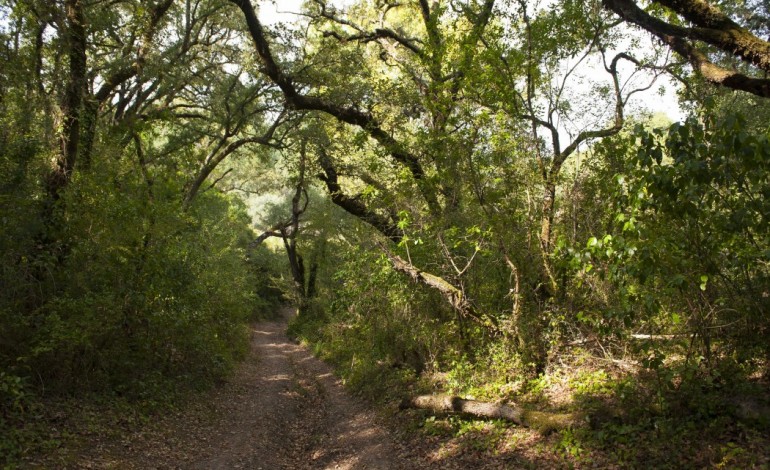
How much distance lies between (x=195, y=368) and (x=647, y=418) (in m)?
10.5

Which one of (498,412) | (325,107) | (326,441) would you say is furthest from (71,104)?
(498,412)

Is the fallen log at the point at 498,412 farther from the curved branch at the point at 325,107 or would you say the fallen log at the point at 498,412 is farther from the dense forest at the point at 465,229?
the curved branch at the point at 325,107

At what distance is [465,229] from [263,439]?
19.3ft

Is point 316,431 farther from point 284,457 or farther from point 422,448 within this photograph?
point 422,448

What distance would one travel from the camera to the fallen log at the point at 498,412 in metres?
6.89

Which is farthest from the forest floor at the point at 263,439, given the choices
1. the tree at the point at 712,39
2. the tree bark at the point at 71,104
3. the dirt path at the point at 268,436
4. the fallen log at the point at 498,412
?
the tree at the point at 712,39

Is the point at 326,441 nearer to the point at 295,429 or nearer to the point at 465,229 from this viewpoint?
the point at 295,429

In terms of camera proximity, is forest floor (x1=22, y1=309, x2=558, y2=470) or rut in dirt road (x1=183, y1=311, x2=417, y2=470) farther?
rut in dirt road (x1=183, y1=311, x2=417, y2=470)

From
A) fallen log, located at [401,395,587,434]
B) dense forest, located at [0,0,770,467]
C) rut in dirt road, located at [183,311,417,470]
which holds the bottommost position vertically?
rut in dirt road, located at [183,311,417,470]

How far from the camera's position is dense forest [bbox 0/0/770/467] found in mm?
5383

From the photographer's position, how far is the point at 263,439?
31.4ft

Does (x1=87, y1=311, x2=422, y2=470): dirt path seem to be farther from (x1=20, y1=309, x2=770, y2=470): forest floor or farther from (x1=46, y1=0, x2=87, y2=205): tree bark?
(x1=46, y1=0, x2=87, y2=205): tree bark

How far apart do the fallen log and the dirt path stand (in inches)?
40.0

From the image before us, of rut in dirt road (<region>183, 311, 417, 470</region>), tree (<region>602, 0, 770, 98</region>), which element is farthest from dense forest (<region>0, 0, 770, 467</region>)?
rut in dirt road (<region>183, 311, 417, 470</region>)
